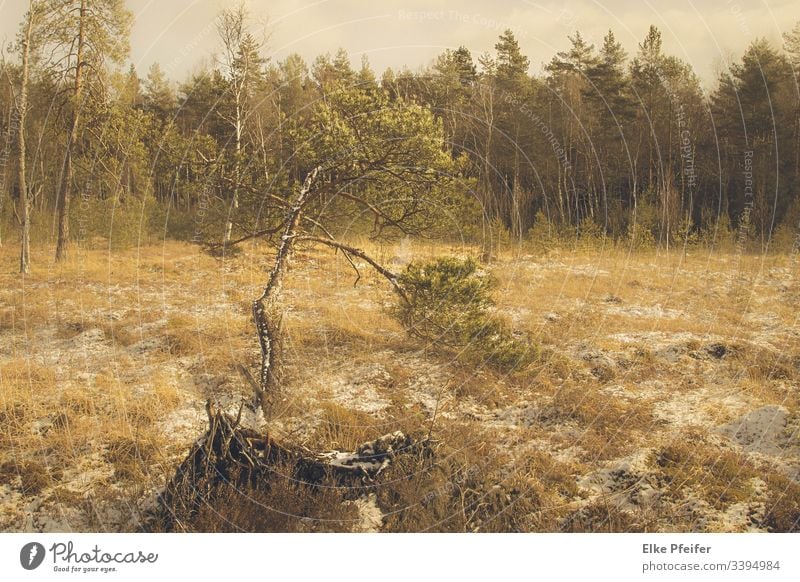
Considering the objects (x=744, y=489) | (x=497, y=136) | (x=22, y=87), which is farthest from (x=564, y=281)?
(x=22, y=87)

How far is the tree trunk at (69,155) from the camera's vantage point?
1420cm

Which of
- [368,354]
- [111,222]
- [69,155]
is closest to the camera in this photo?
[368,354]

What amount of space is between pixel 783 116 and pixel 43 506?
28.9 meters

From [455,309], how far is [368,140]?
2.38 m

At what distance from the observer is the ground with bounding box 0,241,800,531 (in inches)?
213

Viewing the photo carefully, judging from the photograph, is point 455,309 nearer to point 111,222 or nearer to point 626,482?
point 626,482

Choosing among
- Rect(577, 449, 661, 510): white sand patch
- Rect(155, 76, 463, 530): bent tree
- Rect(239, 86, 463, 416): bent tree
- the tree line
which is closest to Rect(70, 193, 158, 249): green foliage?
the tree line

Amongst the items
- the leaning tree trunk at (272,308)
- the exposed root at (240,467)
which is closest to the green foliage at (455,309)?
the leaning tree trunk at (272,308)

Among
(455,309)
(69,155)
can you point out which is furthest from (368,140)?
(69,155)

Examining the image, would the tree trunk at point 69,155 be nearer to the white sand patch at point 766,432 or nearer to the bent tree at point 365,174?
the bent tree at point 365,174

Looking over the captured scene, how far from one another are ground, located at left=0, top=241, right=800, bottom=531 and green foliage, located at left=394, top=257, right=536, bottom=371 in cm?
71

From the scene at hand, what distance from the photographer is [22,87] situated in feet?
46.4

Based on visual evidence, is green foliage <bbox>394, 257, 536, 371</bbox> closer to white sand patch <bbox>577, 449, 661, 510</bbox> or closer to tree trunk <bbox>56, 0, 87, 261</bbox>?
white sand patch <bbox>577, 449, 661, 510</bbox>

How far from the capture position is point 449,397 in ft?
26.2
